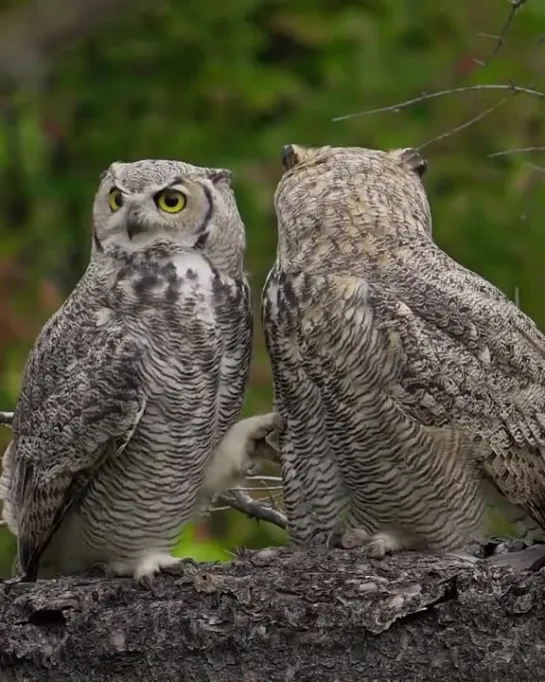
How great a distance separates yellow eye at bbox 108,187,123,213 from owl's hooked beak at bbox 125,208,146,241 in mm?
42

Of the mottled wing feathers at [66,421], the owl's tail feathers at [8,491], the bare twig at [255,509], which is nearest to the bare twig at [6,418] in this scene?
the owl's tail feathers at [8,491]

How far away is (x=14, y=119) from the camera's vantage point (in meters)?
6.33

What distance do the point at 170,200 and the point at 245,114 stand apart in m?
3.77

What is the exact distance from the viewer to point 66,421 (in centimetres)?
286

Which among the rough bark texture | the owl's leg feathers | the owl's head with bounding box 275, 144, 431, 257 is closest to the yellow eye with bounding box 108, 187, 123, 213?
the owl's head with bounding box 275, 144, 431, 257

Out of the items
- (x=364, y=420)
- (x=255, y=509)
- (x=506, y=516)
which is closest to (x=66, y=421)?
(x=364, y=420)

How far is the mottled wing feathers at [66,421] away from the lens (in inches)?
110

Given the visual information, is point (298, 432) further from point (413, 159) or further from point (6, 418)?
point (6, 418)

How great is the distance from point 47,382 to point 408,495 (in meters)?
0.75

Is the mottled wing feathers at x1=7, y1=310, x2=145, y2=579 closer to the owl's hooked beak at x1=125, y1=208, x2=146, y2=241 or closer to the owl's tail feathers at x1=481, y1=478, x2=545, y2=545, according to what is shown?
the owl's hooked beak at x1=125, y1=208, x2=146, y2=241

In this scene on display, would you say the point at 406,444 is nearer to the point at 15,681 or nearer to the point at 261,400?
the point at 15,681

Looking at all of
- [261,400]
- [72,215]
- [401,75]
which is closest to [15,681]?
[261,400]

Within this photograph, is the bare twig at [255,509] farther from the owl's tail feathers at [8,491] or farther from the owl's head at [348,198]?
the owl's head at [348,198]

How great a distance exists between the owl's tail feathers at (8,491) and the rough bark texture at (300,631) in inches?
21.2
